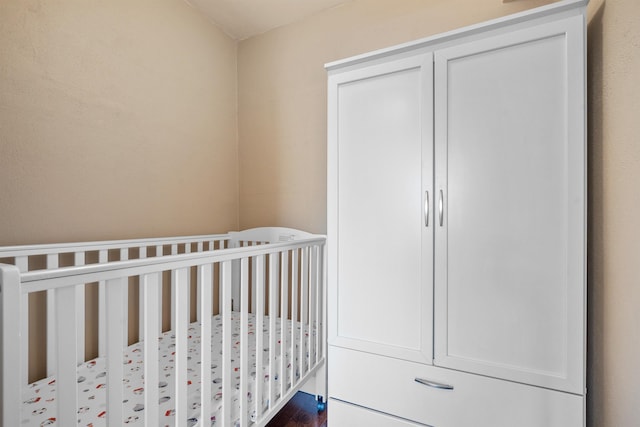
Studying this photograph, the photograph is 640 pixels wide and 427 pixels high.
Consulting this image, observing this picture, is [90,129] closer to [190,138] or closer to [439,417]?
[190,138]

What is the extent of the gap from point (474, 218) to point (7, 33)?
205cm

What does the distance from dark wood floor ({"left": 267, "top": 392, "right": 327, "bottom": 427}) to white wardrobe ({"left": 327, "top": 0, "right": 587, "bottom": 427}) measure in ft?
1.04

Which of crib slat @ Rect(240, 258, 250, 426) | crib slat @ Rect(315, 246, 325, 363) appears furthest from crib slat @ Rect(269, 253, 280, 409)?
crib slat @ Rect(315, 246, 325, 363)

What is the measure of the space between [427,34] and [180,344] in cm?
→ 196

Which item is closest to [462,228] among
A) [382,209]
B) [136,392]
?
[382,209]

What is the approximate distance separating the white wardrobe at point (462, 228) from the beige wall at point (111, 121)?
1.08 metres

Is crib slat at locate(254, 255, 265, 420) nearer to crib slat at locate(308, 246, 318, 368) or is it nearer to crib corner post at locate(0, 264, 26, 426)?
crib slat at locate(308, 246, 318, 368)

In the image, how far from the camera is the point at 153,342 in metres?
0.80

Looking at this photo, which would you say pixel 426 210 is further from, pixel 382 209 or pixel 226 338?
pixel 226 338

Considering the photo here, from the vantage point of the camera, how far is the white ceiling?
1.94m

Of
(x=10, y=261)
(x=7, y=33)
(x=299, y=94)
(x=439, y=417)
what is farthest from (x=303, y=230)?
(x=7, y=33)

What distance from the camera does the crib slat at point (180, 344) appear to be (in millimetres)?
850

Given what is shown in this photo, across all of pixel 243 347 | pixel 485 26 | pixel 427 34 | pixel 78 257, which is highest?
pixel 427 34

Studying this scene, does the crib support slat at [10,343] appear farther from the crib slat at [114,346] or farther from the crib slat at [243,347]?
the crib slat at [243,347]
